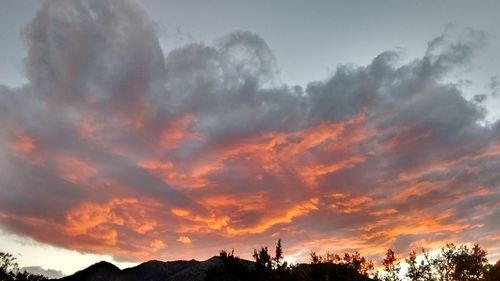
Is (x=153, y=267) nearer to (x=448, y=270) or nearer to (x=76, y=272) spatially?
(x=76, y=272)

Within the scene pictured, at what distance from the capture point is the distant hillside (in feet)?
380

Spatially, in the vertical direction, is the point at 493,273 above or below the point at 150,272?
below

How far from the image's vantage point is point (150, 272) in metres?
133

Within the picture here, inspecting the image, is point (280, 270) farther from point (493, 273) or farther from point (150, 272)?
point (150, 272)

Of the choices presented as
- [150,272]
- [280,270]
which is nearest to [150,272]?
[150,272]

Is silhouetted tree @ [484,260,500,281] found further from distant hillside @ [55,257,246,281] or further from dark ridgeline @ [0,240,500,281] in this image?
distant hillside @ [55,257,246,281]

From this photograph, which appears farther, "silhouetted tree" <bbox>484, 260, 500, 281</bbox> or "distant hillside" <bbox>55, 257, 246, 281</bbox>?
"distant hillside" <bbox>55, 257, 246, 281</bbox>

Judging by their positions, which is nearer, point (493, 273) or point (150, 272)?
point (493, 273)

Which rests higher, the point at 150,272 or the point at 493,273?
the point at 150,272

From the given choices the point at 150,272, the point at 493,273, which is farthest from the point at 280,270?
the point at 150,272

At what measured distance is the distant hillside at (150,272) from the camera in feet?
380

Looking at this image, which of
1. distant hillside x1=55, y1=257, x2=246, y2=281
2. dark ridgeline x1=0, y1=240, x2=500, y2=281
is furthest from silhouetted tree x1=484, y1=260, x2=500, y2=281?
distant hillside x1=55, y1=257, x2=246, y2=281

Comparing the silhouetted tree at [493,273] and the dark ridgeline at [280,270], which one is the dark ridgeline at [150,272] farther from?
the silhouetted tree at [493,273]

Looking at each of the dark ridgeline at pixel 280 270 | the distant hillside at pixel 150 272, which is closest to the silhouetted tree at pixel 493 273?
the dark ridgeline at pixel 280 270
